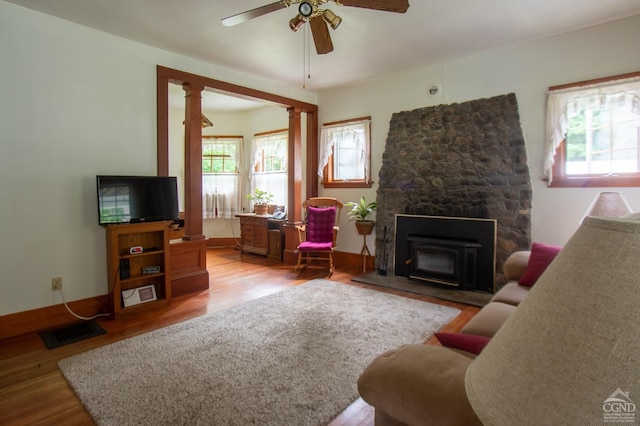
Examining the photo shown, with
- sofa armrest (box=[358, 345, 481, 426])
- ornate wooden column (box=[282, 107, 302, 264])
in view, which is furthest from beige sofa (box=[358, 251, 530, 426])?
ornate wooden column (box=[282, 107, 302, 264])

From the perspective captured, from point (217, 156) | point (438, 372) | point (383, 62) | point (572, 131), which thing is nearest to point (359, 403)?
point (438, 372)

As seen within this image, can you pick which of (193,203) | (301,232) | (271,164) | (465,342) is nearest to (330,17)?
(465,342)

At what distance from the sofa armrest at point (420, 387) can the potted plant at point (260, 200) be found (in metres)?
5.47

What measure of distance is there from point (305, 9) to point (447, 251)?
3.17m

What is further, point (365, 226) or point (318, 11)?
point (365, 226)

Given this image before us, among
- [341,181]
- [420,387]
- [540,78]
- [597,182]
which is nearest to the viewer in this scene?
[420,387]

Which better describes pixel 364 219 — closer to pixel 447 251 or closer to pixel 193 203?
pixel 447 251

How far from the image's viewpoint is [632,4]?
302cm

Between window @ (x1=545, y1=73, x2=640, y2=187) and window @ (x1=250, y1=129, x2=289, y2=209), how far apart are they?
438cm

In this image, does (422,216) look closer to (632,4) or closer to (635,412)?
(632,4)

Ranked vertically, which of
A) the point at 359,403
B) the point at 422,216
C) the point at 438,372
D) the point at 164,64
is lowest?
the point at 359,403

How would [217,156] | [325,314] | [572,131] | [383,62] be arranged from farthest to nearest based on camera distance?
1. [217,156]
2. [383,62]
3. [572,131]
4. [325,314]

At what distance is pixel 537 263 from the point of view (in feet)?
8.22

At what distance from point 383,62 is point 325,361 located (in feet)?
12.2
